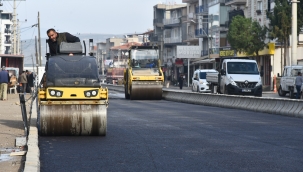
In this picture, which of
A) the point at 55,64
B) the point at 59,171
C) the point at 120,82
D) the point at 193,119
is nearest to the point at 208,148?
the point at 59,171

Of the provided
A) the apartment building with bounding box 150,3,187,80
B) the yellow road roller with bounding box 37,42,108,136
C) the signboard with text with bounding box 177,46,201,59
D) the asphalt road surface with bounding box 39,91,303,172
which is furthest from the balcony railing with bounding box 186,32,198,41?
the yellow road roller with bounding box 37,42,108,136

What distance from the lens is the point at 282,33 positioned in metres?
63.4

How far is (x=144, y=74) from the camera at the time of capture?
45.3m

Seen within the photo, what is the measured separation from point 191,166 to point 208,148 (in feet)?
9.38

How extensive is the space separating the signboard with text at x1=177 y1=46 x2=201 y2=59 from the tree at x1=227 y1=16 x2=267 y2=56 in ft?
99.8

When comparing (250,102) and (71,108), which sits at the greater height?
(71,108)

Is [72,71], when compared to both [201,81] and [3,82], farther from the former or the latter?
[201,81]

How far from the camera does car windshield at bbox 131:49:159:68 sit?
1815 inches

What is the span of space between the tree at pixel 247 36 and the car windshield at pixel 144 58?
27.3 m

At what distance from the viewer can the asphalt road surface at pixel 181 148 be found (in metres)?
12.0

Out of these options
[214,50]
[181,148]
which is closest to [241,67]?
[181,148]

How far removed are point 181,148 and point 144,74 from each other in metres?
30.6

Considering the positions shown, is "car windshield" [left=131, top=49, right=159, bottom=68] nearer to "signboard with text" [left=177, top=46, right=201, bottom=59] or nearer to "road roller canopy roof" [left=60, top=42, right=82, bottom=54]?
"road roller canopy roof" [left=60, top=42, right=82, bottom=54]

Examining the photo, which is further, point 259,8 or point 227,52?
point 227,52
